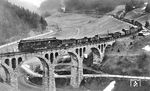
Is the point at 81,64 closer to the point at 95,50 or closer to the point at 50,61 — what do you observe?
the point at 95,50

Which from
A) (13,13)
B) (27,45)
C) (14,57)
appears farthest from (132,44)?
(13,13)

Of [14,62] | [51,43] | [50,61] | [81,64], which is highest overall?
[51,43]

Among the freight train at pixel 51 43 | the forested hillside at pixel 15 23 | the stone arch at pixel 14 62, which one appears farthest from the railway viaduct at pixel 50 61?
the forested hillside at pixel 15 23

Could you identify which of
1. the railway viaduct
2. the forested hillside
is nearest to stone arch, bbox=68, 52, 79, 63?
the railway viaduct

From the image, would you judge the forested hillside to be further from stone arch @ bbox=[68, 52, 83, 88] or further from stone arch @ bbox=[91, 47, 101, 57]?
stone arch @ bbox=[68, 52, 83, 88]

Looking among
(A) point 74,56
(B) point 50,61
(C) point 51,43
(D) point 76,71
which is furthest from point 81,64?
(B) point 50,61

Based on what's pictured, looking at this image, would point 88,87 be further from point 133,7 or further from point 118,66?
point 133,7

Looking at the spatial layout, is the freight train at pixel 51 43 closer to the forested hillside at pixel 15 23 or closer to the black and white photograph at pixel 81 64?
the black and white photograph at pixel 81 64
